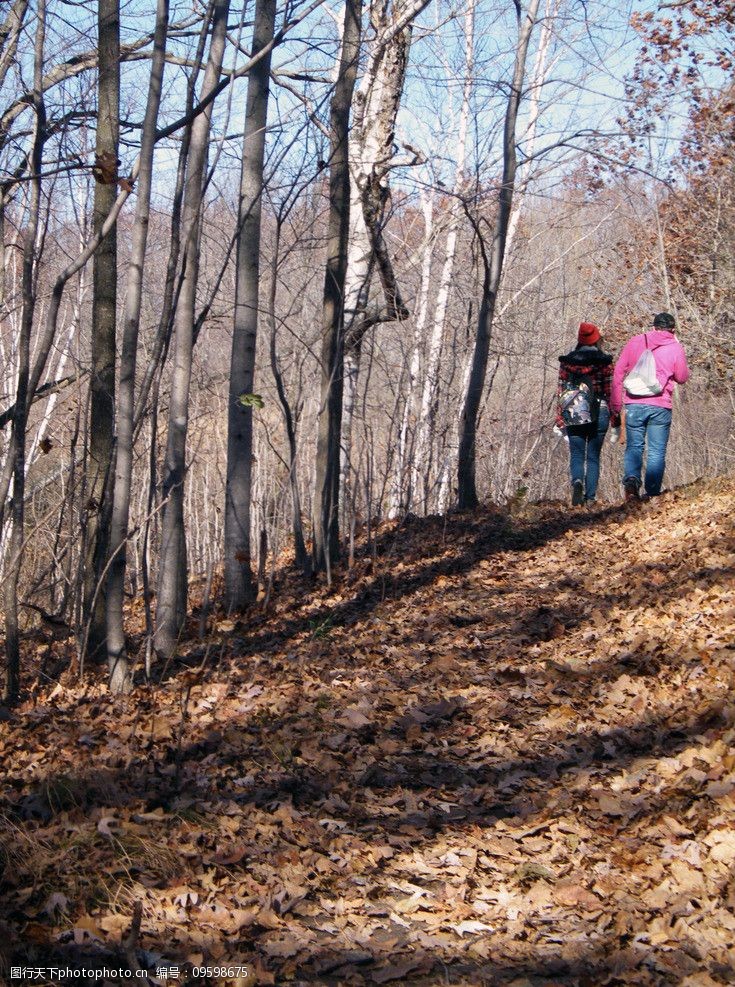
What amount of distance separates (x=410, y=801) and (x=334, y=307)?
17.7 ft

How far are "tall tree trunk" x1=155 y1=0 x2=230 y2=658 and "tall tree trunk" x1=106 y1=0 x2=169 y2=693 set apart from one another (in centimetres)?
74

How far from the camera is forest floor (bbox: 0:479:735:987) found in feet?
11.1

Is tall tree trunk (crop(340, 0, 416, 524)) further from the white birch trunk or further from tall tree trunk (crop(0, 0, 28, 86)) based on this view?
tall tree trunk (crop(0, 0, 28, 86))

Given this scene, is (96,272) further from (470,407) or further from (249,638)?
(470,407)

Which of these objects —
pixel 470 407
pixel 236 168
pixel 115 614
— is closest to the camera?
pixel 115 614

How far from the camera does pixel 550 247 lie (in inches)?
930

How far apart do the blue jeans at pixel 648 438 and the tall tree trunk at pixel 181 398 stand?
15.7ft

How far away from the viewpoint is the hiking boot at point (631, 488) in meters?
10.1

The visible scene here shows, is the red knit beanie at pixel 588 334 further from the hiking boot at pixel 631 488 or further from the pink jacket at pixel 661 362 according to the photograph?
the hiking boot at pixel 631 488

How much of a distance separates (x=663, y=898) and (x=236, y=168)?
7.87m

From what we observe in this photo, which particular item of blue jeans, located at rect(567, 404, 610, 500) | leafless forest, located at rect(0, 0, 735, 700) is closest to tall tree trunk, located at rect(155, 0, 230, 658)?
leafless forest, located at rect(0, 0, 735, 700)

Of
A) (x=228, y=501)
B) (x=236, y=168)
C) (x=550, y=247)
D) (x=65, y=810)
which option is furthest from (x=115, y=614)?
(x=550, y=247)

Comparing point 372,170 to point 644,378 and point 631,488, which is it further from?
point 631,488

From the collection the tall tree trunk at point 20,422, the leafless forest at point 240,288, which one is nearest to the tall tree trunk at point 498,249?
the leafless forest at point 240,288
